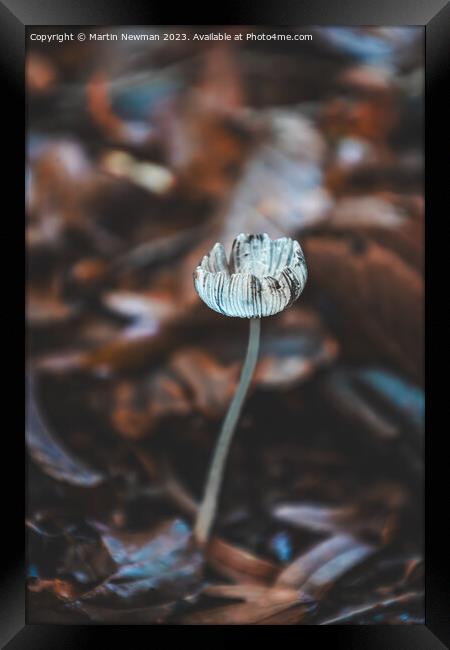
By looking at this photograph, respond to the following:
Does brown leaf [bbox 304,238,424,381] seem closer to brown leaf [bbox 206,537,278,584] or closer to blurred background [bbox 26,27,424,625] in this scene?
blurred background [bbox 26,27,424,625]

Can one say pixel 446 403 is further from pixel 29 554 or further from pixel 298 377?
pixel 29 554

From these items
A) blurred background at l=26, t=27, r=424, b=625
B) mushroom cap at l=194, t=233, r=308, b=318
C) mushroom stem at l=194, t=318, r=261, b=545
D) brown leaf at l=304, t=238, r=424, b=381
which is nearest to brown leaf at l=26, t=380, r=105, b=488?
blurred background at l=26, t=27, r=424, b=625

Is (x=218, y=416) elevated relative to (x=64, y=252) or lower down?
lower down

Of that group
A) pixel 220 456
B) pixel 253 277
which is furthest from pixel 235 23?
pixel 220 456

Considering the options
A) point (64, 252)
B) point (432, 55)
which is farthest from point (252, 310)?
point (432, 55)

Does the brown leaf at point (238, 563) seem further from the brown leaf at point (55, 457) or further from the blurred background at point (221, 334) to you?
the brown leaf at point (55, 457)

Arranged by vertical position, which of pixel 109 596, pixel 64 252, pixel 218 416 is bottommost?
pixel 109 596
